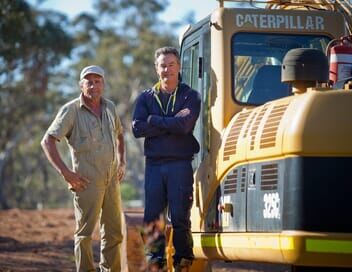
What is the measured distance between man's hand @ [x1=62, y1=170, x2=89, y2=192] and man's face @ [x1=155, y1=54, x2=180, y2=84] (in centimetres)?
109

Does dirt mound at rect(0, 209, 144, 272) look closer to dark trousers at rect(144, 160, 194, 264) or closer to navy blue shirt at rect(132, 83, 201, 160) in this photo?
dark trousers at rect(144, 160, 194, 264)

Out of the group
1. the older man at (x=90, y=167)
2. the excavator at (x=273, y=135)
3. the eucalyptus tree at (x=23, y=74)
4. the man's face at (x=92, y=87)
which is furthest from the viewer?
the eucalyptus tree at (x=23, y=74)

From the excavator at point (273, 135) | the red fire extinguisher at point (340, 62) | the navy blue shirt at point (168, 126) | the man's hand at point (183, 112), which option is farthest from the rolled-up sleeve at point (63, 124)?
the red fire extinguisher at point (340, 62)

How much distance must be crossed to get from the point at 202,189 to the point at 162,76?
3.39 feet

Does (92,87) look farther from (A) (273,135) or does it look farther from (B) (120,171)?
(A) (273,135)

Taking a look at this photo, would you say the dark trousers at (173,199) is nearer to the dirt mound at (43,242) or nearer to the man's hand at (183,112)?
the man's hand at (183,112)

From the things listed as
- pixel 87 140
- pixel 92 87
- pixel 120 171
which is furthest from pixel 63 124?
pixel 120 171

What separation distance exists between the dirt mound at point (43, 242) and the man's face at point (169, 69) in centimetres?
170

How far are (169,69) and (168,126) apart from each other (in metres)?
0.56

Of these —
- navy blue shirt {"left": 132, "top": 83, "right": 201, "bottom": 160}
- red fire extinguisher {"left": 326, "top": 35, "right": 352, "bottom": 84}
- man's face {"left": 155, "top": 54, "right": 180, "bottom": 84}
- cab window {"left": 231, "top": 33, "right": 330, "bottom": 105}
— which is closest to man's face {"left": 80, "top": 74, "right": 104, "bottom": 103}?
navy blue shirt {"left": 132, "top": 83, "right": 201, "bottom": 160}

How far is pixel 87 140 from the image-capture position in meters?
9.30

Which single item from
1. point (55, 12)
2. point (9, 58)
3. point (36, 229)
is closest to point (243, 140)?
point (36, 229)

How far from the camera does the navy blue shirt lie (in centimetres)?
885

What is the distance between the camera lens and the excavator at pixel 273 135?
708 cm
